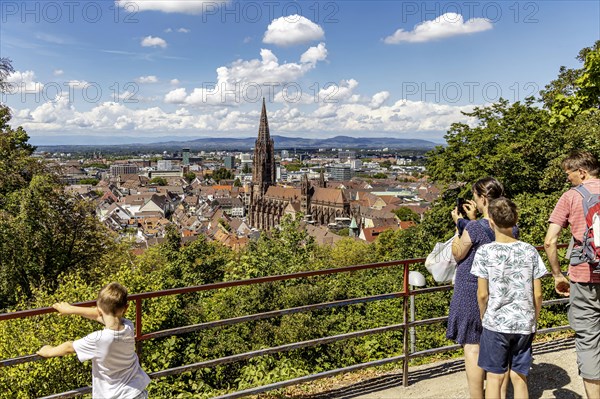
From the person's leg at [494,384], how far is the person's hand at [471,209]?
1.19m

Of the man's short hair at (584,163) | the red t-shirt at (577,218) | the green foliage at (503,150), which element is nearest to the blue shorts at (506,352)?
the red t-shirt at (577,218)

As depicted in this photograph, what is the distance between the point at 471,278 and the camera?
148 inches

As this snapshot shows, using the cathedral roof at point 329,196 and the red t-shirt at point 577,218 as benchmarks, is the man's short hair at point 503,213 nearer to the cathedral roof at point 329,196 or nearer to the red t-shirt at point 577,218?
the red t-shirt at point 577,218

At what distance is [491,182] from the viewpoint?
371cm

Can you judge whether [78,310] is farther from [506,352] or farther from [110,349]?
[506,352]

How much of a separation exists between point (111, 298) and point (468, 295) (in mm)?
2642

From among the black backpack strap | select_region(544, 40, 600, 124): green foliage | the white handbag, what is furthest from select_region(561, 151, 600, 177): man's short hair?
select_region(544, 40, 600, 124): green foliage

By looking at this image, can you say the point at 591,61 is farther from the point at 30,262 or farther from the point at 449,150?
the point at 30,262

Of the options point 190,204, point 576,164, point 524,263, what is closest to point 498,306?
point 524,263

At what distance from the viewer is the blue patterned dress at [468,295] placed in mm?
3686

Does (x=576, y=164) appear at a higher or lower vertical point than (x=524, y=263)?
higher

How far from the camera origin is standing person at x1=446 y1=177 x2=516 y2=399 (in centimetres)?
369

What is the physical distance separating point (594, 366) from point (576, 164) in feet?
5.25

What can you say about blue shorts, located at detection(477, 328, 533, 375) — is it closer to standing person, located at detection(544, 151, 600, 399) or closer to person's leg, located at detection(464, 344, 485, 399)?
person's leg, located at detection(464, 344, 485, 399)
